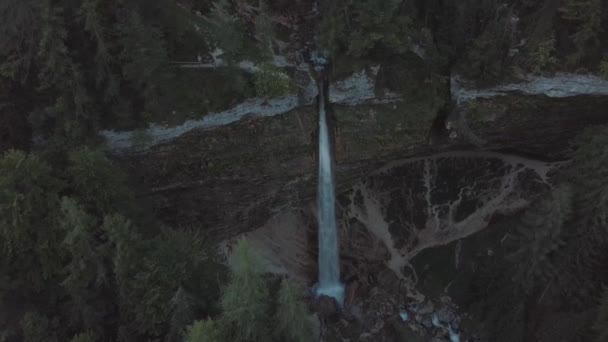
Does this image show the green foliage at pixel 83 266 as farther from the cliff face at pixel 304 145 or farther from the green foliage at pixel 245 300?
the cliff face at pixel 304 145

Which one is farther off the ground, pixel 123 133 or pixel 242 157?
pixel 123 133

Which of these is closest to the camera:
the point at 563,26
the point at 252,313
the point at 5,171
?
the point at 252,313

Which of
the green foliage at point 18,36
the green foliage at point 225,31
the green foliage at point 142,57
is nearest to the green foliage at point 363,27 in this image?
the green foliage at point 225,31

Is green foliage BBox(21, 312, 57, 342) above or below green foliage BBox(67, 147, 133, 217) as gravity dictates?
below

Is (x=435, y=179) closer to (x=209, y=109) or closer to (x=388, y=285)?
(x=388, y=285)

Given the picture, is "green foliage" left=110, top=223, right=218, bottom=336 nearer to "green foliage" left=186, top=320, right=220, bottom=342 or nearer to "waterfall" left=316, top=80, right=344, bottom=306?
"green foliage" left=186, top=320, right=220, bottom=342

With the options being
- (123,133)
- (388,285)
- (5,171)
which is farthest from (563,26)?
(5,171)

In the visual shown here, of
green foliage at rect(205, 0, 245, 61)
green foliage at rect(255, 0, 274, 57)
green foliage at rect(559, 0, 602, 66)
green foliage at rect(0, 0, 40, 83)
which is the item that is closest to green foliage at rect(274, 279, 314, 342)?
green foliage at rect(205, 0, 245, 61)

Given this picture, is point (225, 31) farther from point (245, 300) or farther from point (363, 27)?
point (245, 300)

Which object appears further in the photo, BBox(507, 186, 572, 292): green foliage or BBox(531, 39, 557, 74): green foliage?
BBox(531, 39, 557, 74): green foliage
